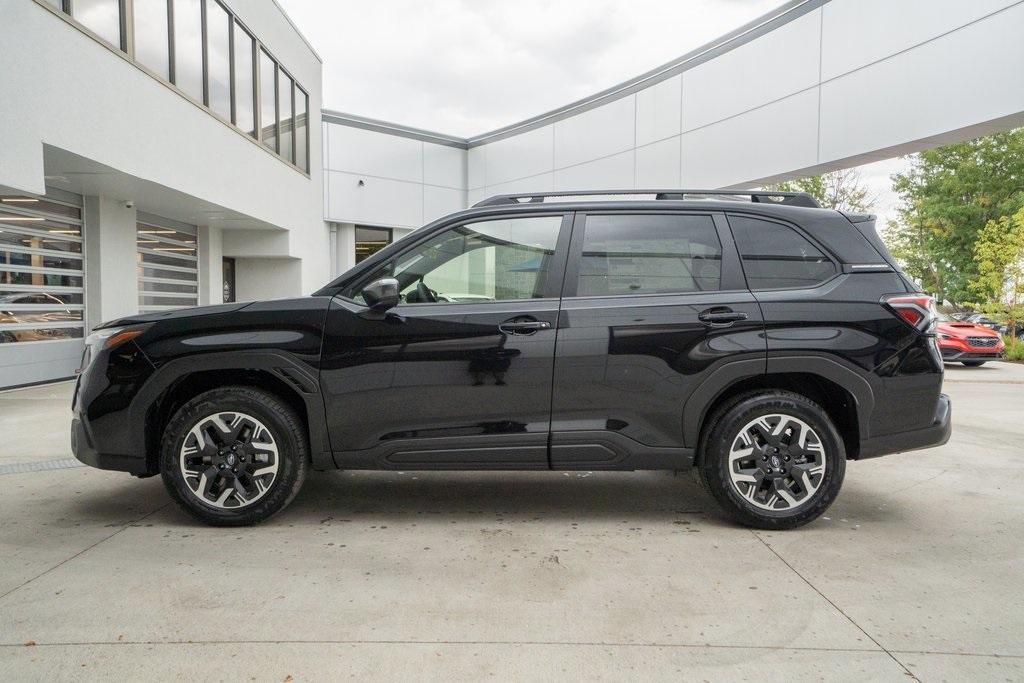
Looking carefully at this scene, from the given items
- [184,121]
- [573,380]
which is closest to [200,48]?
[184,121]

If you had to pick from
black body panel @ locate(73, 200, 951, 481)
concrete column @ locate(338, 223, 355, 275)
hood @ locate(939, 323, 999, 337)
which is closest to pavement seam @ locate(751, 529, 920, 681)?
black body panel @ locate(73, 200, 951, 481)

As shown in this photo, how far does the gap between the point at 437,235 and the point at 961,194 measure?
44.0 meters

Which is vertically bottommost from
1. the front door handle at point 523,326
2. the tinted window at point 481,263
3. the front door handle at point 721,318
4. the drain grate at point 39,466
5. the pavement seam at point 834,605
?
the drain grate at point 39,466

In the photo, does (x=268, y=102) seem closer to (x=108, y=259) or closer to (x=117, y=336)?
(x=108, y=259)

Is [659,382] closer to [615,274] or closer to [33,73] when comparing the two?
[615,274]

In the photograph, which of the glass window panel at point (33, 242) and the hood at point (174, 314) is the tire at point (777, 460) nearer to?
the hood at point (174, 314)

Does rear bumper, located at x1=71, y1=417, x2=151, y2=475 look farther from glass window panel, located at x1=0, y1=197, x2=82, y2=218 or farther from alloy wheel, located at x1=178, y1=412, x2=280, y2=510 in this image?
glass window panel, located at x1=0, y1=197, x2=82, y2=218

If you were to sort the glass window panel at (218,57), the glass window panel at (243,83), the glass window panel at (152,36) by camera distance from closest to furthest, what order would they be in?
1. the glass window panel at (152,36)
2. the glass window panel at (218,57)
3. the glass window panel at (243,83)

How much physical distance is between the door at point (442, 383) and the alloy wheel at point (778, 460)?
3.58ft

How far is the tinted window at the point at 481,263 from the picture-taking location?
3.67 meters

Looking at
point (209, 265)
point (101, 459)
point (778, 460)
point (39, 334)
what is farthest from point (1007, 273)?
point (39, 334)

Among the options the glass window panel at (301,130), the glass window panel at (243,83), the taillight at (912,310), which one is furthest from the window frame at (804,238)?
the glass window panel at (301,130)

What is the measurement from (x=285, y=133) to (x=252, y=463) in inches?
579

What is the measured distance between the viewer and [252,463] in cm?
355
